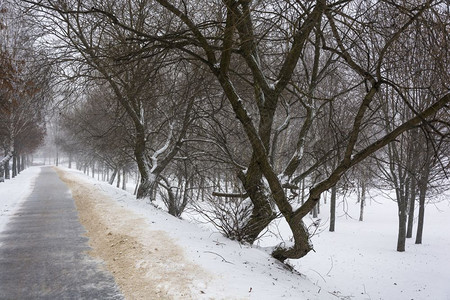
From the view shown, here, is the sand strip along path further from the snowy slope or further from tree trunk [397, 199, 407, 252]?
tree trunk [397, 199, 407, 252]

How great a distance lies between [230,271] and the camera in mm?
5086

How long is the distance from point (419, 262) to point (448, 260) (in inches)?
56.0

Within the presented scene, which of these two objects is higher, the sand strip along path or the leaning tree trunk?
the leaning tree trunk

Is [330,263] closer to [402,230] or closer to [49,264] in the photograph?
[402,230]

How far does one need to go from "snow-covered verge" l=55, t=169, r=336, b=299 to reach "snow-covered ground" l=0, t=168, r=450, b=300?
0.01 metres

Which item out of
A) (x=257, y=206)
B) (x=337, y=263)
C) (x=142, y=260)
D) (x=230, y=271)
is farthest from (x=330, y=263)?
(x=142, y=260)

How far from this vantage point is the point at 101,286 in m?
4.63

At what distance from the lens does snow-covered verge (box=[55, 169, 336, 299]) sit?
4348 mm

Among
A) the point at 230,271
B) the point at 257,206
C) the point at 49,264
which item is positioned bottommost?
the point at 49,264

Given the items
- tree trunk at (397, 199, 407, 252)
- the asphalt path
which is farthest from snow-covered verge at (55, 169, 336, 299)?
tree trunk at (397, 199, 407, 252)

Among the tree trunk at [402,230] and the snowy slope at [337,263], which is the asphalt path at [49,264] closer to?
the snowy slope at [337,263]

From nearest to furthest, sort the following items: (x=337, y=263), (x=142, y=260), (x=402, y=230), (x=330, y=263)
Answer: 1. (x=142, y=260)
2. (x=330, y=263)
3. (x=337, y=263)
4. (x=402, y=230)

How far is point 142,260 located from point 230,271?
145 cm

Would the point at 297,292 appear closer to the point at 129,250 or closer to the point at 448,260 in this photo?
the point at 129,250
